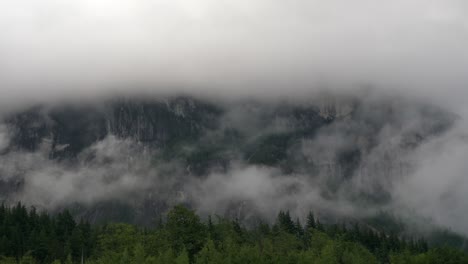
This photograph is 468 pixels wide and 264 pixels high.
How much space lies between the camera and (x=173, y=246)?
123 meters

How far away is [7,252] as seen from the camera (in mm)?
148375

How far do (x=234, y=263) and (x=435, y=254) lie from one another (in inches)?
2473

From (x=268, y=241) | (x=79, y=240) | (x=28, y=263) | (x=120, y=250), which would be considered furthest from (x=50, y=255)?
(x=268, y=241)

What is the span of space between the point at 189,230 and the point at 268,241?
117 ft

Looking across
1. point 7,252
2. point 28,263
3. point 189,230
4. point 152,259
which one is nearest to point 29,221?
point 7,252

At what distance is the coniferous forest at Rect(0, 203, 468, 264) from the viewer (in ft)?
357

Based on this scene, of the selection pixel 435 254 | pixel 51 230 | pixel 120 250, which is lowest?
pixel 435 254

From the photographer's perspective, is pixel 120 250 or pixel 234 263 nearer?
pixel 234 263

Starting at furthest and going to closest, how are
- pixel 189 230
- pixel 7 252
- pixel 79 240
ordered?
pixel 79 240, pixel 7 252, pixel 189 230

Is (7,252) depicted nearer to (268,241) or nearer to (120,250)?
(120,250)

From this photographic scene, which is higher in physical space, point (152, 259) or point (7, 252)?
point (7, 252)

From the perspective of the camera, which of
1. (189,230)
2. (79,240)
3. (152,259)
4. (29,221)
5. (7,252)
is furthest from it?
(29,221)

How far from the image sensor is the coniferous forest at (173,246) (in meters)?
109

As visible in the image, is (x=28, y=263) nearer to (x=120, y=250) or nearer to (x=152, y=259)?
(x=120, y=250)
